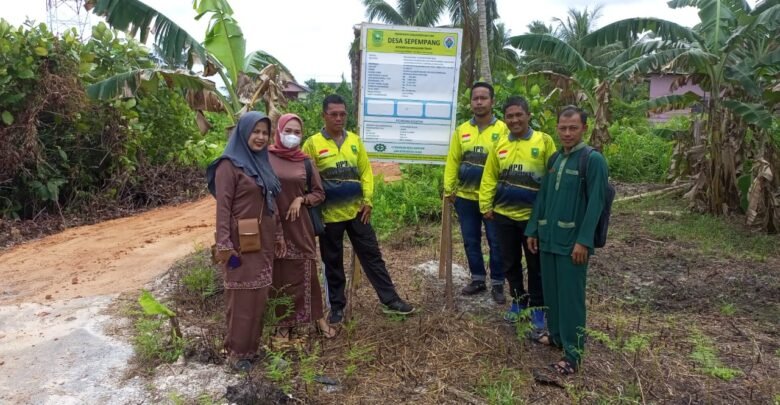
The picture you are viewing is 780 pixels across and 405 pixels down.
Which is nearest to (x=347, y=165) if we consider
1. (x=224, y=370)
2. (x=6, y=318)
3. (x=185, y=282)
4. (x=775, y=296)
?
(x=224, y=370)

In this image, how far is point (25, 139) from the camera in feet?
27.2

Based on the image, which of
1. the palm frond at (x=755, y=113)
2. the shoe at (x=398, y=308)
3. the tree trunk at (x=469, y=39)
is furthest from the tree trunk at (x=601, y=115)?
the tree trunk at (x=469, y=39)

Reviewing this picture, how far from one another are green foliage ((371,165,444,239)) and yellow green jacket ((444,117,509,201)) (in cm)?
276

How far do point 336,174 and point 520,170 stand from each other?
1.34 m

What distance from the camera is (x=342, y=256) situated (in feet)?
14.5

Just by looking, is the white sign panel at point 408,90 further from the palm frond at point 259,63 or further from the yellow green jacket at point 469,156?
the palm frond at point 259,63

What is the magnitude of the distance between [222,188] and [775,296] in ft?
16.2

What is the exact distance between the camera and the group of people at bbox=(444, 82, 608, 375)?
3.43m

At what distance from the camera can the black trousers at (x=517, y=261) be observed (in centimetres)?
411

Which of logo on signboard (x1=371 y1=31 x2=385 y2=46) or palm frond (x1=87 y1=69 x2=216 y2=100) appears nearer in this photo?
logo on signboard (x1=371 y1=31 x2=385 y2=46)

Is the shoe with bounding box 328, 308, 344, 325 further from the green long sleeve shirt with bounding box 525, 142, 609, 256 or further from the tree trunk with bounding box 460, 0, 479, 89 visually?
the tree trunk with bounding box 460, 0, 479, 89

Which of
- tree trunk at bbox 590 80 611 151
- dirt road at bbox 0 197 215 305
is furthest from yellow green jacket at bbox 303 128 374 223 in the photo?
tree trunk at bbox 590 80 611 151

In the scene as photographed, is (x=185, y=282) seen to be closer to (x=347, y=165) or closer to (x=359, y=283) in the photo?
(x=359, y=283)

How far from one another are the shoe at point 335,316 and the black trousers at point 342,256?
3 centimetres
